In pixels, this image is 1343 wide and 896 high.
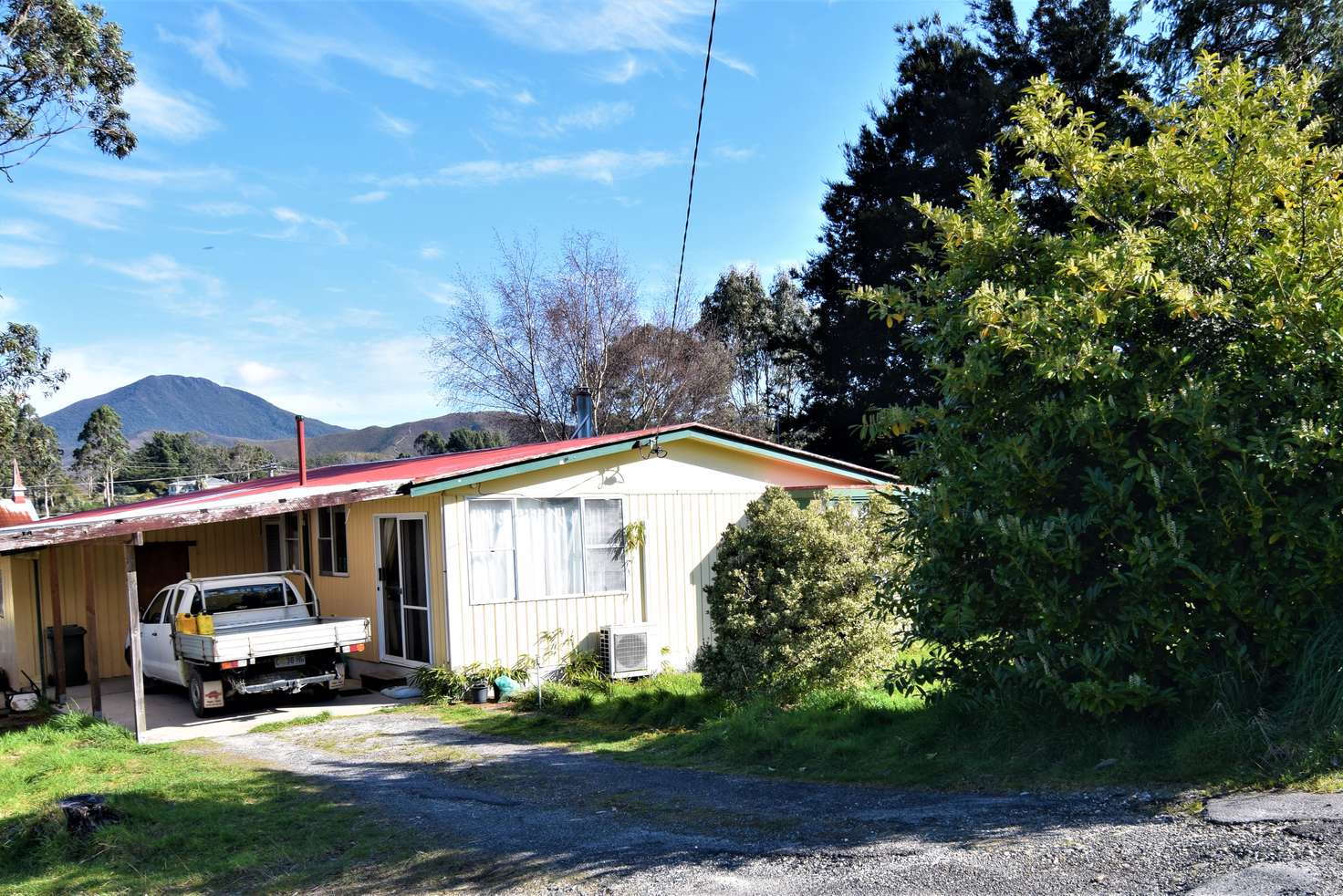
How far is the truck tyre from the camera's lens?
12312mm

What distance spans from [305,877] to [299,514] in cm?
1121

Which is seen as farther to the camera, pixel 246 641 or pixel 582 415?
pixel 582 415

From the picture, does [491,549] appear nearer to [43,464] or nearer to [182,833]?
[182,833]

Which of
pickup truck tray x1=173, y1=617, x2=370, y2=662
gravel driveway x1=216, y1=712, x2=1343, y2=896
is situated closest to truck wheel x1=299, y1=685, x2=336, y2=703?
pickup truck tray x1=173, y1=617, x2=370, y2=662

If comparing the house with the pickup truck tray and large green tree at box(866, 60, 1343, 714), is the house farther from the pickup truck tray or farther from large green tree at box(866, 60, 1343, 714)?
large green tree at box(866, 60, 1343, 714)

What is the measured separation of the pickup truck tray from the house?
41.3 inches

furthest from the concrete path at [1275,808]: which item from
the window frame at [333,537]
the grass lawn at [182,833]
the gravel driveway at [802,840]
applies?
the window frame at [333,537]

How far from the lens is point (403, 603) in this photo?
46.1 feet

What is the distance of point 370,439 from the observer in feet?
428

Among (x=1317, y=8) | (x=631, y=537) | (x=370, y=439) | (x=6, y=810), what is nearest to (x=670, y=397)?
(x=1317, y=8)

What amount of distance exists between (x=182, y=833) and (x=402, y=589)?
7.11m

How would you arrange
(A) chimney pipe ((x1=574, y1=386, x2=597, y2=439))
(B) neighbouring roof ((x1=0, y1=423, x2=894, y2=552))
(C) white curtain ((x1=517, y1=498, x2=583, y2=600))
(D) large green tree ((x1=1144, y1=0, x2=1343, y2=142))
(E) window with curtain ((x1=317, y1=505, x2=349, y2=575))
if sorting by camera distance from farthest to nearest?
(D) large green tree ((x1=1144, y1=0, x2=1343, y2=142))
(A) chimney pipe ((x1=574, y1=386, x2=597, y2=439))
(E) window with curtain ((x1=317, y1=505, x2=349, y2=575))
(C) white curtain ((x1=517, y1=498, x2=583, y2=600))
(B) neighbouring roof ((x1=0, y1=423, x2=894, y2=552))

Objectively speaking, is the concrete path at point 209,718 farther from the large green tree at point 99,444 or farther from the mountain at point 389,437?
the large green tree at point 99,444

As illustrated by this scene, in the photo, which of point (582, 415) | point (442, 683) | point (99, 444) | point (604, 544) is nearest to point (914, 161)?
point (582, 415)
